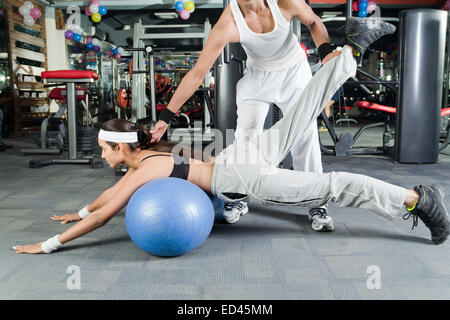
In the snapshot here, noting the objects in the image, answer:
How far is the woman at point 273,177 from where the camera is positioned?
1.66 meters

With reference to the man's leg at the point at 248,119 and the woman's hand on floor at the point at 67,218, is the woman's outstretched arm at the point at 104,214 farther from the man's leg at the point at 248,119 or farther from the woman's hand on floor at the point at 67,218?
the man's leg at the point at 248,119

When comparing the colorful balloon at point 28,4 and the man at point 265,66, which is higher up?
the colorful balloon at point 28,4

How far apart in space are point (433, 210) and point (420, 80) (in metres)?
2.54

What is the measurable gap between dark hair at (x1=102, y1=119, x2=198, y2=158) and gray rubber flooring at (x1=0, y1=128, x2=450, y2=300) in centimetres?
44

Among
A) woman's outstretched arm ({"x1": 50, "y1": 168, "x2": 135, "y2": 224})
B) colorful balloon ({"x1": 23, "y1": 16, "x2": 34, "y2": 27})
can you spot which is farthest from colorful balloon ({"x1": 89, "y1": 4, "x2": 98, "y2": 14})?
woman's outstretched arm ({"x1": 50, "y1": 168, "x2": 135, "y2": 224})

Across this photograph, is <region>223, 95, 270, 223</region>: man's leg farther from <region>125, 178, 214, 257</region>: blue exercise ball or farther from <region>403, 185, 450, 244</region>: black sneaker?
<region>403, 185, 450, 244</region>: black sneaker

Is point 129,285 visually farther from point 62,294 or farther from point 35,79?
point 35,79

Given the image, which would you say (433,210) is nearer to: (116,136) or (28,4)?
(116,136)

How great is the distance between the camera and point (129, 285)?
1.39 meters

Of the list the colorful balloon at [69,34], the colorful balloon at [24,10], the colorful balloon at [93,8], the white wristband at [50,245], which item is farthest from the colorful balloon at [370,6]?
the white wristband at [50,245]

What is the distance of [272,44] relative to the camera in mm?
1983

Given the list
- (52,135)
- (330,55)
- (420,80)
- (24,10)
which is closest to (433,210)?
(330,55)

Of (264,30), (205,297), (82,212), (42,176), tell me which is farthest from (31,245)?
(42,176)
